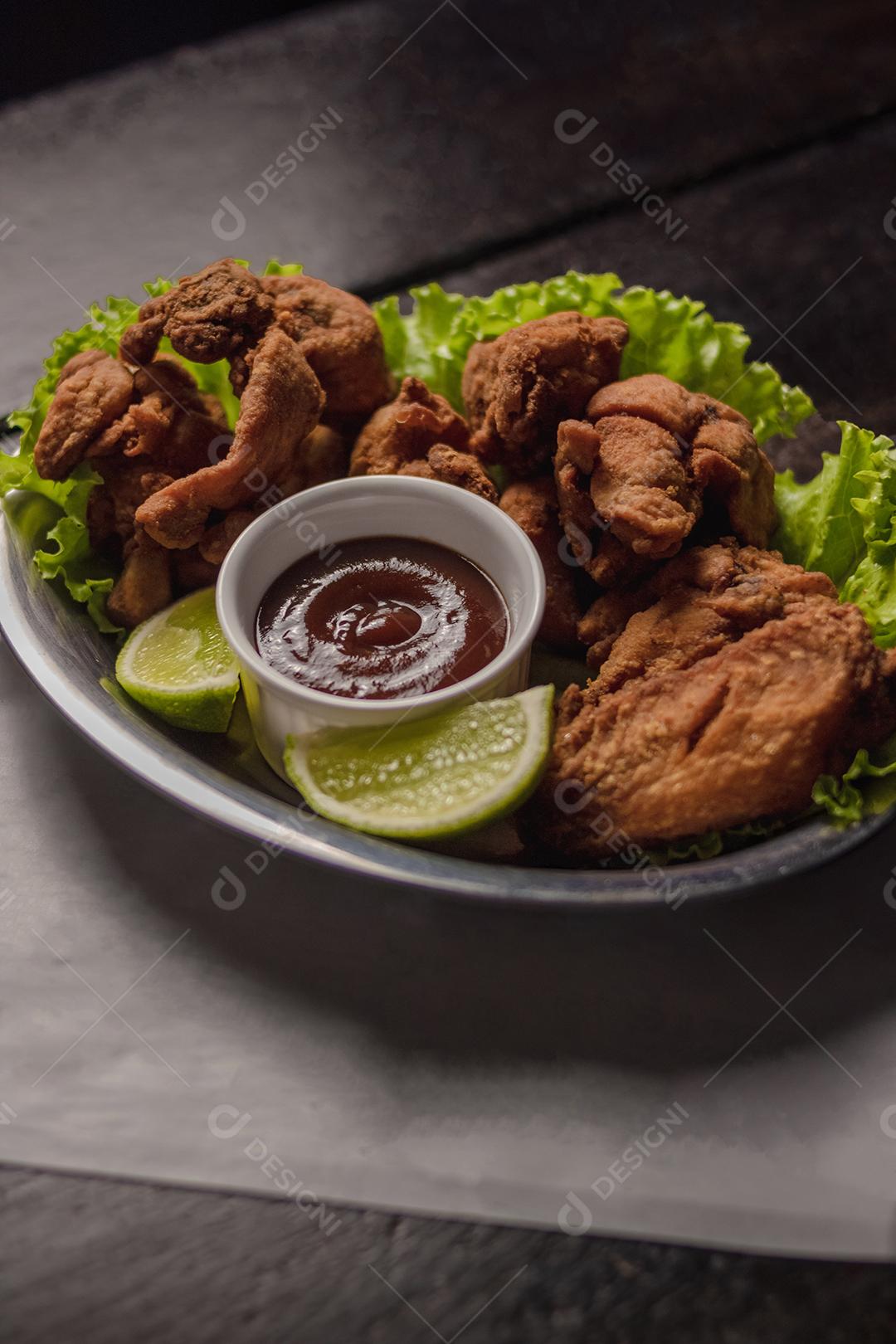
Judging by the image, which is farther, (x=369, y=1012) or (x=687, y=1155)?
(x=369, y=1012)

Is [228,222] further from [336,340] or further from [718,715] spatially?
[718,715]

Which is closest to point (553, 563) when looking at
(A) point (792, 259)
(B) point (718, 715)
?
(B) point (718, 715)

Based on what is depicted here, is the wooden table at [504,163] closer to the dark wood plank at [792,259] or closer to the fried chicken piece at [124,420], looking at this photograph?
the dark wood plank at [792,259]

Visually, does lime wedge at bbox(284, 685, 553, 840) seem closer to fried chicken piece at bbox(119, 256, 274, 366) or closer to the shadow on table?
the shadow on table

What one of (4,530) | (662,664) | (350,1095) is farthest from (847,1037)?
(4,530)

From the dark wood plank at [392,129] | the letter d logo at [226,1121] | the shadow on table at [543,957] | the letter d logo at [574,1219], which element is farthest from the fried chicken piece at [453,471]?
the dark wood plank at [392,129]

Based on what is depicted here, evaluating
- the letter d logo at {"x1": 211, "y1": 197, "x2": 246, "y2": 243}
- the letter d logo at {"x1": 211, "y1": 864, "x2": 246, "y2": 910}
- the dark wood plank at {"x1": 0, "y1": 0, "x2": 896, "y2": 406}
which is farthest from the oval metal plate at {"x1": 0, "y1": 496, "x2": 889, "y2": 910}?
the letter d logo at {"x1": 211, "y1": 197, "x2": 246, "y2": 243}

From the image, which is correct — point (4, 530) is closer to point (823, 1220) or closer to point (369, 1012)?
point (369, 1012)
